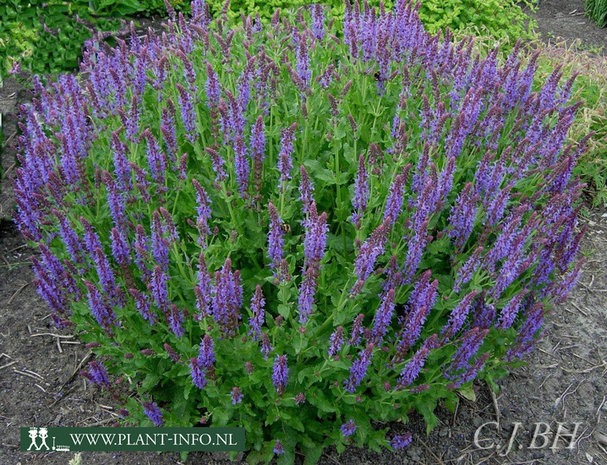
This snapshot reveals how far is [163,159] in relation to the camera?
3168mm

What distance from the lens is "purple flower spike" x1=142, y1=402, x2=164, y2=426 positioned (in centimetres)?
297

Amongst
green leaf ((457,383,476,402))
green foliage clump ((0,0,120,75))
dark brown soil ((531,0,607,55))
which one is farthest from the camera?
dark brown soil ((531,0,607,55))

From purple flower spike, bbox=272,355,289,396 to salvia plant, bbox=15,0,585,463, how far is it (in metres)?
0.01

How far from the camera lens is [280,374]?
273 cm

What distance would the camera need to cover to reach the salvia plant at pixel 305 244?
Result: 281cm

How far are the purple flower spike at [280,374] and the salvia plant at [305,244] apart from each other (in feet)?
0.04

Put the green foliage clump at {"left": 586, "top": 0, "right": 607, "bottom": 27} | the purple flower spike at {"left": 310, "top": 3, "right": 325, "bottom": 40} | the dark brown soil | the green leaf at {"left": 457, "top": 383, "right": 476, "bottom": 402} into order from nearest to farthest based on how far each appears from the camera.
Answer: the green leaf at {"left": 457, "top": 383, "right": 476, "bottom": 402}
the purple flower spike at {"left": 310, "top": 3, "right": 325, "bottom": 40}
the dark brown soil
the green foliage clump at {"left": 586, "top": 0, "right": 607, "bottom": 27}

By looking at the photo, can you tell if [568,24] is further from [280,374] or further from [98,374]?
[98,374]

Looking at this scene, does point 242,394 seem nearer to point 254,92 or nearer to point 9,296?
point 254,92

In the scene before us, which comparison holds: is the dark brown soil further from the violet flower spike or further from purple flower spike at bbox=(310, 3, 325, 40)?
the violet flower spike

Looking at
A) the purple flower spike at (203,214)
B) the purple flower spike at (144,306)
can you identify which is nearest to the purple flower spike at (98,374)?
the purple flower spike at (144,306)

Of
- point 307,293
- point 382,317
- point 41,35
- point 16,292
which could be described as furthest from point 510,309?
point 41,35

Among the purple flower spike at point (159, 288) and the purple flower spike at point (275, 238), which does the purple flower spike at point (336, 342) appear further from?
the purple flower spike at point (159, 288)

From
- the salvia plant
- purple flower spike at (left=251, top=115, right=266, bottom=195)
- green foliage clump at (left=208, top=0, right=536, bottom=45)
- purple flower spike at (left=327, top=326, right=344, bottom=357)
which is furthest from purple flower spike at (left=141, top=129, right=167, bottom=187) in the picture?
green foliage clump at (left=208, top=0, right=536, bottom=45)
